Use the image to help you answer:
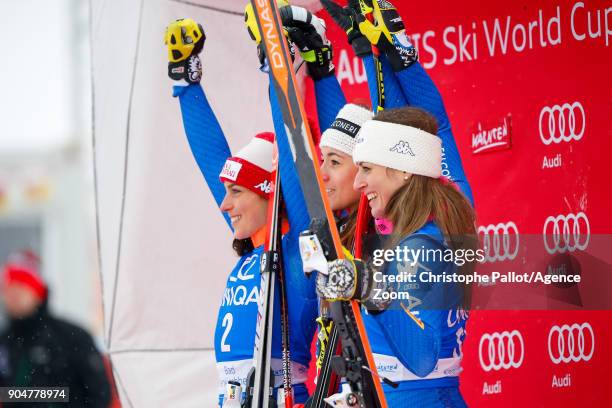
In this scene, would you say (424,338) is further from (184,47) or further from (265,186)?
(184,47)

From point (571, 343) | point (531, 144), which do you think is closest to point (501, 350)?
point (571, 343)

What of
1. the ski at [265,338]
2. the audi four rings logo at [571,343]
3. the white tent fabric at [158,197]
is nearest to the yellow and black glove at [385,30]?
the ski at [265,338]

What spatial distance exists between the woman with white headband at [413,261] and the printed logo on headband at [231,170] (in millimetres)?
660

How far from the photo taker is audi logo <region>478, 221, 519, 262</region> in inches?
145

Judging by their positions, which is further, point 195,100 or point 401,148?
point 195,100

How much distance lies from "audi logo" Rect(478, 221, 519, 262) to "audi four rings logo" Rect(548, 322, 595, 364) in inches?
12.3

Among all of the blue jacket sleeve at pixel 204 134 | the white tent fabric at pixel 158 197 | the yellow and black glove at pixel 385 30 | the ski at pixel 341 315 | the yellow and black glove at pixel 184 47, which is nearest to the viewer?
the ski at pixel 341 315

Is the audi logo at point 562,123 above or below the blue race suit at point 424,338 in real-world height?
above

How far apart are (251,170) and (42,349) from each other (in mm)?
1149

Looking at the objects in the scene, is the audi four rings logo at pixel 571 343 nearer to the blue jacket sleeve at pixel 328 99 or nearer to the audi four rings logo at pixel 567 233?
the audi four rings logo at pixel 567 233

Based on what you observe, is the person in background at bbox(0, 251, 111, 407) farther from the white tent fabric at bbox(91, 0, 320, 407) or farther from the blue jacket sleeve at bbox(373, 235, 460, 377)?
the blue jacket sleeve at bbox(373, 235, 460, 377)

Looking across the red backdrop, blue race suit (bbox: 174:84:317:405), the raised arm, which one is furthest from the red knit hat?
the red backdrop

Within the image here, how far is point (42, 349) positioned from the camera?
3.84 meters

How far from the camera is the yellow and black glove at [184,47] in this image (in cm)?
350
